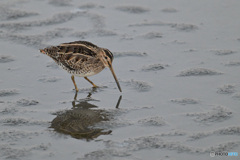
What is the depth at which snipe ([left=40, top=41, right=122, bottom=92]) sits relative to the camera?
7.10 metres

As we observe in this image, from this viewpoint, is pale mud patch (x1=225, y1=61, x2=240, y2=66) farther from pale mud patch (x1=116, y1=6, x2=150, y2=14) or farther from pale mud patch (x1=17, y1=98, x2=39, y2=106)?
pale mud patch (x1=17, y1=98, x2=39, y2=106)

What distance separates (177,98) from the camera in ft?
21.7

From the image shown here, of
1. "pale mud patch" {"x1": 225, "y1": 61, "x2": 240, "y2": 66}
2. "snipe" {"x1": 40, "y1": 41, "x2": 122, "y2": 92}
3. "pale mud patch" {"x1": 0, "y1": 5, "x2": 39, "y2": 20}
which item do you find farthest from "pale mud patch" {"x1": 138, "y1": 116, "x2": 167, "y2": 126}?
"pale mud patch" {"x1": 0, "y1": 5, "x2": 39, "y2": 20}

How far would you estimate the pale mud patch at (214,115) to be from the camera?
19.5 ft

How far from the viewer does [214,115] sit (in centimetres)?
604

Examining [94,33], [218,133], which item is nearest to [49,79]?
[94,33]

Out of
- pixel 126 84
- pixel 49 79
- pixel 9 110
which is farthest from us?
pixel 49 79

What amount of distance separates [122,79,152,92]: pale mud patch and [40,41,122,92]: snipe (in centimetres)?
42

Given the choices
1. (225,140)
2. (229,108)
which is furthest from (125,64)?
(225,140)

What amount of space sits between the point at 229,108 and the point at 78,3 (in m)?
5.56

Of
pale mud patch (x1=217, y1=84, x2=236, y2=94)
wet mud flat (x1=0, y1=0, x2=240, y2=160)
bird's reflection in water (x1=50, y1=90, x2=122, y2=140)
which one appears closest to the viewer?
wet mud flat (x1=0, y1=0, x2=240, y2=160)

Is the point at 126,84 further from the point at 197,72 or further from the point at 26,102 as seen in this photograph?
the point at 26,102

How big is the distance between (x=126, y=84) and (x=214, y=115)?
5.87ft

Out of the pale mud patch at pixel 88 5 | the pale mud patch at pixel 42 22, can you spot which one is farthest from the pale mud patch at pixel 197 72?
the pale mud patch at pixel 88 5
